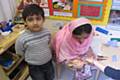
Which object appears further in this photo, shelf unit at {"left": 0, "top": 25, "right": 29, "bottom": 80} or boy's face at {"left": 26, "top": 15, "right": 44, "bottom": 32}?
shelf unit at {"left": 0, "top": 25, "right": 29, "bottom": 80}

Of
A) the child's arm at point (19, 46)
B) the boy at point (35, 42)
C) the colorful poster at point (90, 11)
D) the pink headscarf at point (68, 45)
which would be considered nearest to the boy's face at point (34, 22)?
the boy at point (35, 42)

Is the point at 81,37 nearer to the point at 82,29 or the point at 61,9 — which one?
the point at 82,29

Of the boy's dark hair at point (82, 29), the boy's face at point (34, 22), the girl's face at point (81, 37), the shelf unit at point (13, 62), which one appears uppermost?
the boy's face at point (34, 22)

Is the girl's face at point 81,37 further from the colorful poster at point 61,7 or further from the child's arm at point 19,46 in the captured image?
the child's arm at point 19,46

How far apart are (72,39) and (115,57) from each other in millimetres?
343

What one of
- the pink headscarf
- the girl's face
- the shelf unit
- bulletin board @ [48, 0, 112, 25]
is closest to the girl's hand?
the pink headscarf

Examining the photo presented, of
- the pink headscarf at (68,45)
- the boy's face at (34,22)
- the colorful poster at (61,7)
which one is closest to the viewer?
the boy's face at (34,22)

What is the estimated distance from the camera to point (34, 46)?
1.17 metres

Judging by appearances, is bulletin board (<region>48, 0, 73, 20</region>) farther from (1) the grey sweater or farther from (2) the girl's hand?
(2) the girl's hand

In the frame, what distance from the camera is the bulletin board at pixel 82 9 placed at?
1263 millimetres

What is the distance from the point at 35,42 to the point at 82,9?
1.63ft

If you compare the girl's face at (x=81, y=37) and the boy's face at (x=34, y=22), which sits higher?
the boy's face at (x=34, y=22)

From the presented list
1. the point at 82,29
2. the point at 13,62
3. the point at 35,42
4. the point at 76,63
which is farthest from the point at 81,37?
the point at 13,62

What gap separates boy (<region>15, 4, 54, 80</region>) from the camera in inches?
44.1
